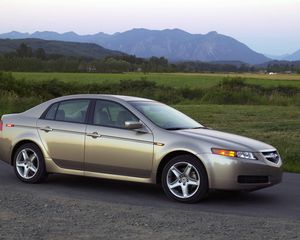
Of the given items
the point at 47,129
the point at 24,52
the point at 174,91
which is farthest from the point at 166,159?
the point at 24,52

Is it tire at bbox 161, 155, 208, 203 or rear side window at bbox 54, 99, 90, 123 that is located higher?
rear side window at bbox 54, 99, 90, 123

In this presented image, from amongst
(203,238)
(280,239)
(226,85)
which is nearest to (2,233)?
(203,238)

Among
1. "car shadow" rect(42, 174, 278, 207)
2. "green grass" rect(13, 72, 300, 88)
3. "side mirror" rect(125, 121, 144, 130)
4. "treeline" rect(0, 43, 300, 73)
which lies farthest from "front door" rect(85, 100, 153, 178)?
"treeline" rect(0, 43, 300, 73)

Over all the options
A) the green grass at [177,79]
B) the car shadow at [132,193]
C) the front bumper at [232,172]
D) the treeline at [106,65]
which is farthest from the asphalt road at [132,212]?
the treeline at [106,65]

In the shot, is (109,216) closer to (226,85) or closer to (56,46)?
(226,85)

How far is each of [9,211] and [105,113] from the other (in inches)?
94.0

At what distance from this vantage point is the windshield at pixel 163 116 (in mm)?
8555

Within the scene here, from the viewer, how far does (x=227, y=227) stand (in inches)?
253

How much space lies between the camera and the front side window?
862 centimetres

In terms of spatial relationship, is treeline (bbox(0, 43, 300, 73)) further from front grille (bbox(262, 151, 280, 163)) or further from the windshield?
front grille (bbox(262, 151, 280, 163))

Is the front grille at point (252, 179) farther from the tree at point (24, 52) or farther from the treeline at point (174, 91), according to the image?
the tree at point (24, 52)

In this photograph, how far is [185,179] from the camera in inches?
315

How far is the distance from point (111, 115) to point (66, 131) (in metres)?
0.74

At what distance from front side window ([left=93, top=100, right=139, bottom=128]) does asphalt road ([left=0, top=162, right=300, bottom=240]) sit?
103 centimetres
